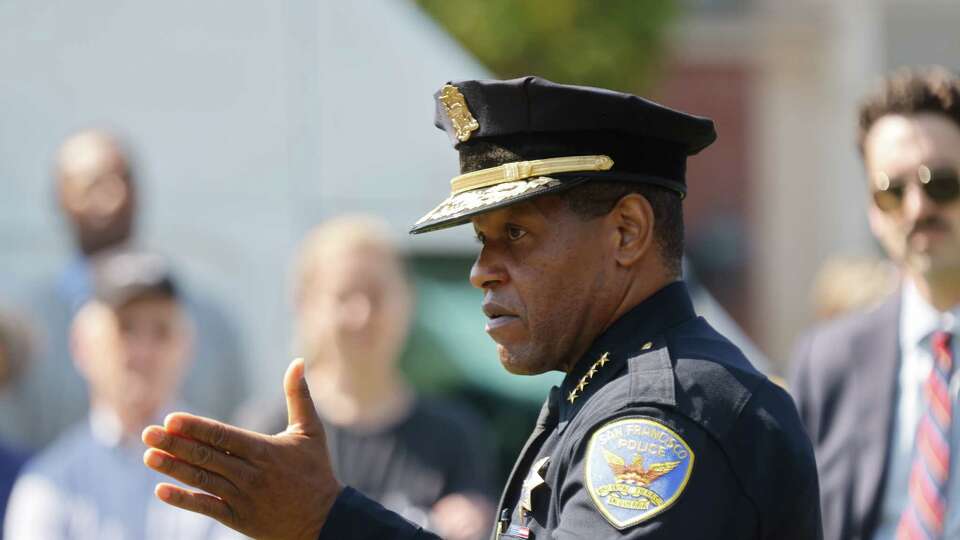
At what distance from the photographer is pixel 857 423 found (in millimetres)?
3859

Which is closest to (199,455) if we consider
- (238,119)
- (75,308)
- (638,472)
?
(638,472)

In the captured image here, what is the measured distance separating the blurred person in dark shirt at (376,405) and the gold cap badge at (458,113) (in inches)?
81.2

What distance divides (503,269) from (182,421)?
58 cm

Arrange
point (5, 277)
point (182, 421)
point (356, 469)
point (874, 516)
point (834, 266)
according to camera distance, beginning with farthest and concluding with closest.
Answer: point (834, 266) < point (5, 277) < point (356, 469) < point (874, 516) < point (182, 421)

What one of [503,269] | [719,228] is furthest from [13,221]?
[719,228]

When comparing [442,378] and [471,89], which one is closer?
[471,89]

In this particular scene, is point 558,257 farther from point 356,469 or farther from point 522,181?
point 356,469

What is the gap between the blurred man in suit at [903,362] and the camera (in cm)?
377

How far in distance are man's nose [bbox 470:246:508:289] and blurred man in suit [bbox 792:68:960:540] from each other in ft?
5.25

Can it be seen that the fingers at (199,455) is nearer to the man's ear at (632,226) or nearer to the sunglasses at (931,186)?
the man's ear at (632,226)

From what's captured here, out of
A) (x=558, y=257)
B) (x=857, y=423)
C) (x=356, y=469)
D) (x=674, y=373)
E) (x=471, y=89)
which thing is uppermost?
(x=471, y=89)

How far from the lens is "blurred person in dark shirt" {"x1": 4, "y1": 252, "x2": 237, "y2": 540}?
4.80 meters

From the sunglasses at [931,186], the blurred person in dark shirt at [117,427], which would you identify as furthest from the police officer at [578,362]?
the blurred person in dark shirt at [117,427]

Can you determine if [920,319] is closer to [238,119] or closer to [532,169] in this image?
[532,169]
